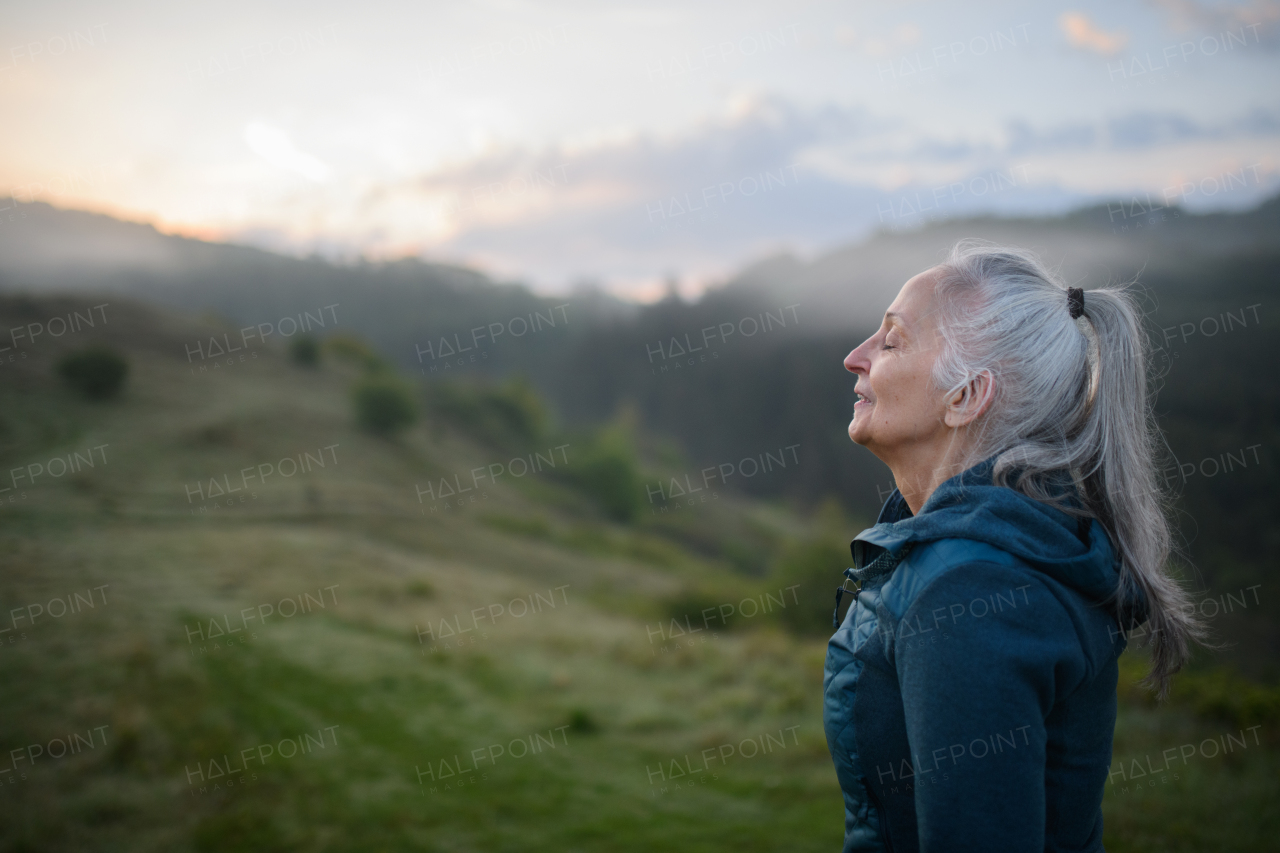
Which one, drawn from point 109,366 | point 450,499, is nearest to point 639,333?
point 450,499

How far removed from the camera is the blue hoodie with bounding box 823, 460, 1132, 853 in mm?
1136

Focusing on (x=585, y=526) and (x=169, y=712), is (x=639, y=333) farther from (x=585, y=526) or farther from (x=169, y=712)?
(x=169, y=712)


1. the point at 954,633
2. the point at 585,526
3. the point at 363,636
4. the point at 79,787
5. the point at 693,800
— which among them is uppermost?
the point at 954,633

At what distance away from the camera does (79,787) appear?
6.07 meters

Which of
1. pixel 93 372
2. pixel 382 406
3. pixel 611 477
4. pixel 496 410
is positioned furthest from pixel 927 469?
pixel 496 410

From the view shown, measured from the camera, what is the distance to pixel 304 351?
45594 millimetres

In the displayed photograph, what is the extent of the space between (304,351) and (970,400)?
50298 mm

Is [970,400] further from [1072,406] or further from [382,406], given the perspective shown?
[382,406]

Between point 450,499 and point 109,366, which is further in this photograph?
point 450,499

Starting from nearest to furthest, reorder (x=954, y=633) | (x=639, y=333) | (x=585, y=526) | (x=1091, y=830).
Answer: (x=954, y=633) → (x=1091, y=830) → (x=585, y=526) → (x=639, y=333)

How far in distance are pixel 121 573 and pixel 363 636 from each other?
5.09m

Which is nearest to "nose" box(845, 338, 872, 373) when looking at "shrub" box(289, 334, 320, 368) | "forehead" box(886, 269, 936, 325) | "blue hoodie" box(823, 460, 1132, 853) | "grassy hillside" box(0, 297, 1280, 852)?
"forehead" box(886, 269, 936, 325)

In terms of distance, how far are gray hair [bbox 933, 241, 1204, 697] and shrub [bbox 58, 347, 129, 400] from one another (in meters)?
32.5

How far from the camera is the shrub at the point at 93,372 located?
2534 cm
